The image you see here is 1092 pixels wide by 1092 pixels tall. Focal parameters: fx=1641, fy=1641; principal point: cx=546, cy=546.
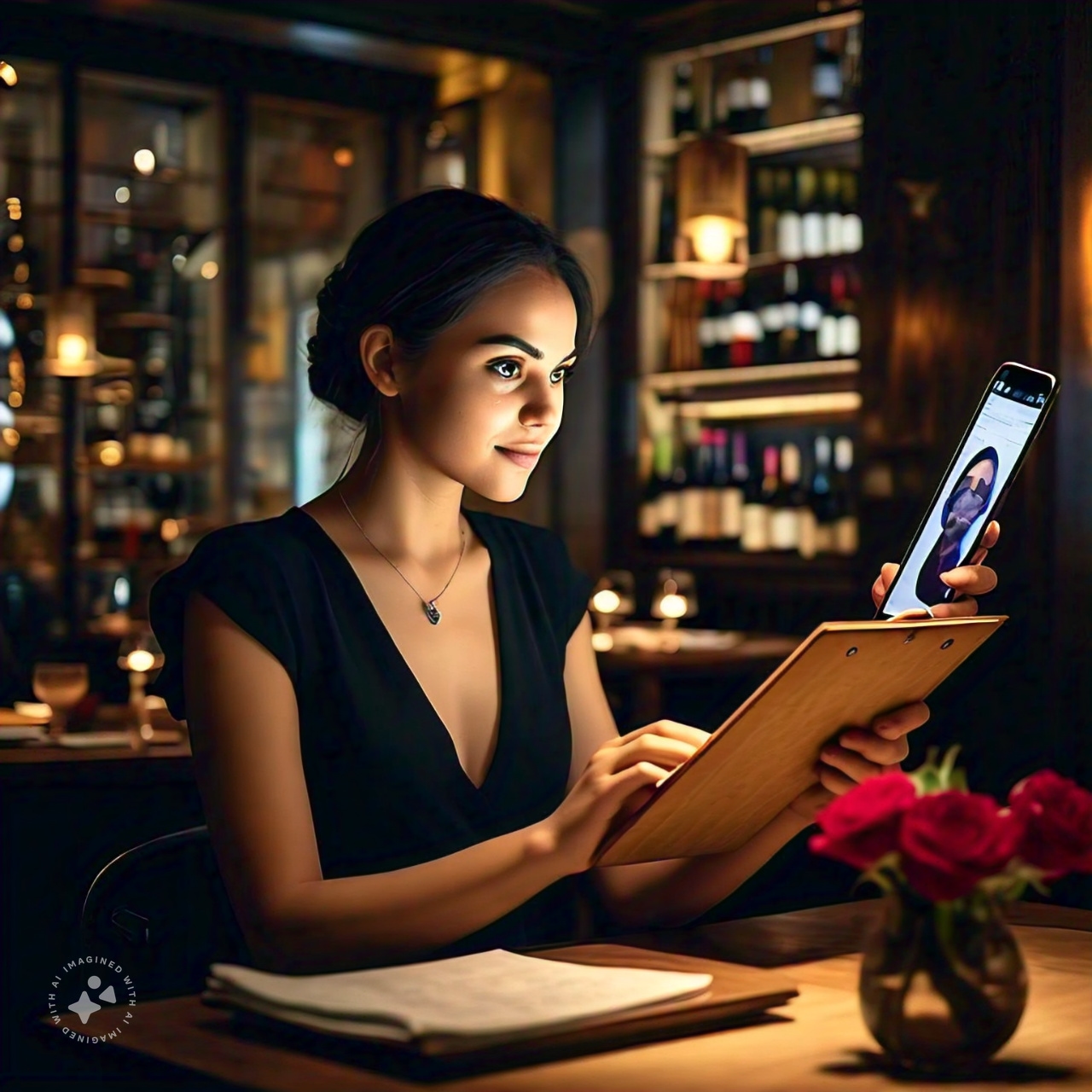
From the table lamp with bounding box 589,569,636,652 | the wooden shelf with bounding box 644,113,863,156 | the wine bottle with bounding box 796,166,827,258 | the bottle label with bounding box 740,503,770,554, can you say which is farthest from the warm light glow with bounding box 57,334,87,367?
the wine bottle with bounding box 796,166,827,258

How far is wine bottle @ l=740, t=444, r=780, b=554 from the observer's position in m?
5.82

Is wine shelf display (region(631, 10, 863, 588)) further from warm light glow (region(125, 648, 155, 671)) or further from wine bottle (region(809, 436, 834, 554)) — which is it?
warm light glow (region(125, 648, 155, 671))

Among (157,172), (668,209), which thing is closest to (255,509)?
(157,172)

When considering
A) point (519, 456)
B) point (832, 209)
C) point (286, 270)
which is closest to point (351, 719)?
point (519, 456)

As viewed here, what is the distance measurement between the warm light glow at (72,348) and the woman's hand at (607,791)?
4404 millimetres

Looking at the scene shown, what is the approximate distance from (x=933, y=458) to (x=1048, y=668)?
26.9 inches

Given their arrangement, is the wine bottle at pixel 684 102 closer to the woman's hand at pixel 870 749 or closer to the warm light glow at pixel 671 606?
the warm light glow at pixel 671 606

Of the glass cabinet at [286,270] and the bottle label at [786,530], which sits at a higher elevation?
the glass cabinet at [286,270]

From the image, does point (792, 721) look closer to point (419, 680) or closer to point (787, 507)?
point (419, 680)

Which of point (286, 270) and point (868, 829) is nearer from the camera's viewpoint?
point (868, 829)

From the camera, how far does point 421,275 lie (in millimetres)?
1771

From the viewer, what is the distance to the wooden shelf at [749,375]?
5.55 metres

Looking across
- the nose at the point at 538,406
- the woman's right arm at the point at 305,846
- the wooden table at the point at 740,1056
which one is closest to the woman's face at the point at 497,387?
the nose at the point at 538,406

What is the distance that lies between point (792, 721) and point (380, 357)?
740mm
